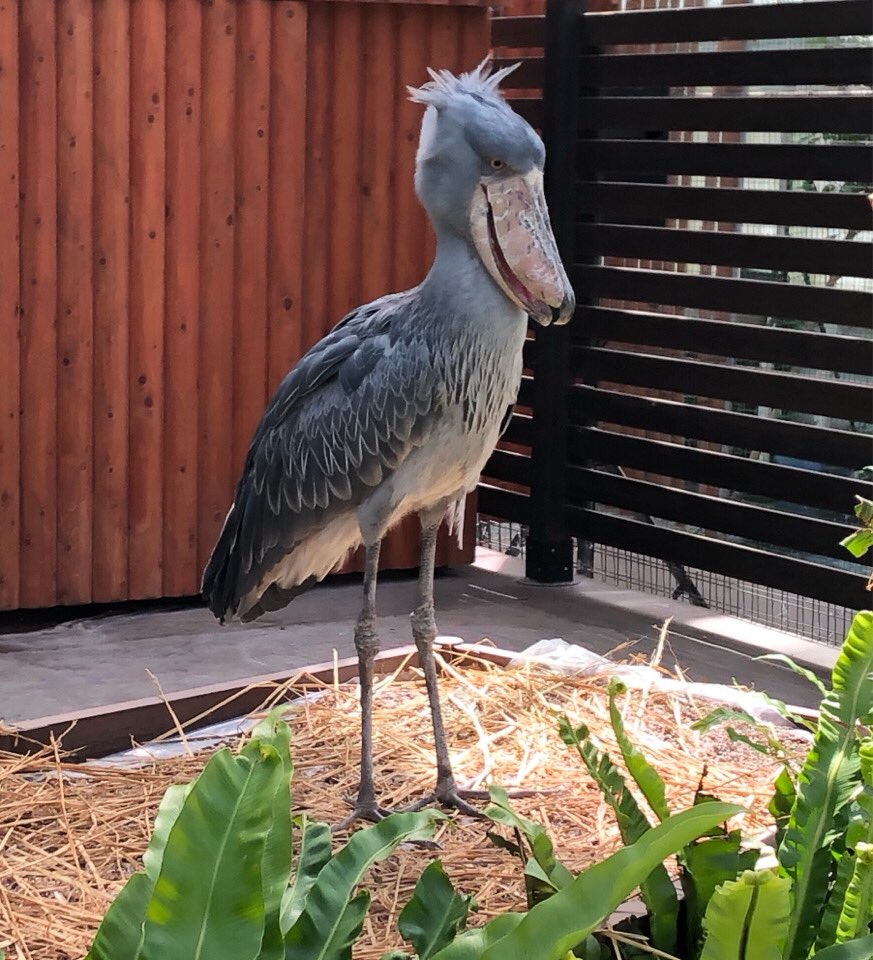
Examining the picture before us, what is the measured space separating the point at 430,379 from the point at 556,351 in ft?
10.4

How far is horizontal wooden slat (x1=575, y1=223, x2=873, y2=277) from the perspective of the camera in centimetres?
553

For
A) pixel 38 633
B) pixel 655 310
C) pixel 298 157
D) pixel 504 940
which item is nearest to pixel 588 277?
pixel 655 310

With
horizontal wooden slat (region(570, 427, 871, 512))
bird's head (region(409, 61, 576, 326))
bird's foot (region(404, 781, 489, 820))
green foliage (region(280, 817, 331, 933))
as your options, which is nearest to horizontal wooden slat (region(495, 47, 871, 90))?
horizontal wooden slat (region(570, 427, 871, 512))

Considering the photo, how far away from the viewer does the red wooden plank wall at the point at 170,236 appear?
5.81 m

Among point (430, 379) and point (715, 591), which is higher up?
point (430, 379)

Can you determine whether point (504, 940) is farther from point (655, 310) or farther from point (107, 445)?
point (655, 310)

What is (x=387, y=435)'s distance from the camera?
3.67 m

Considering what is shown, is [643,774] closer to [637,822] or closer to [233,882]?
[637,822]

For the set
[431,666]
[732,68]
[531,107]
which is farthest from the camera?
[531,107]

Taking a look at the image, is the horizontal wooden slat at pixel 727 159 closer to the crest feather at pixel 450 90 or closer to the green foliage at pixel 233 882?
the crest feather at pixel 450 90

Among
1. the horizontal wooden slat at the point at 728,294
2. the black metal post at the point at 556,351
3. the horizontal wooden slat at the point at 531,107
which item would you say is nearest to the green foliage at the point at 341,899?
the horizontal wooden slat at the point at 728,294

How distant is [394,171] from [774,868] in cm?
436

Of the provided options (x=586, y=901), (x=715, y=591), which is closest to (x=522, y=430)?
(x=715, y=591)

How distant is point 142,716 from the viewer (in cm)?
411
